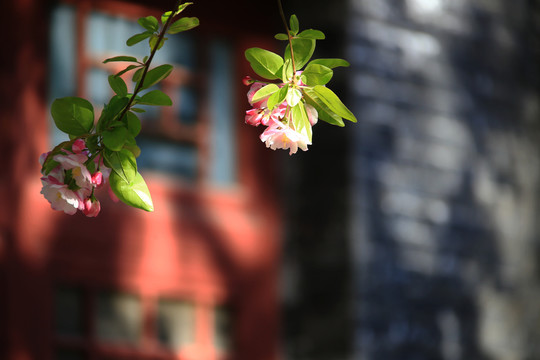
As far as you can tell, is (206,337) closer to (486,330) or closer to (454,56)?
(486,330)

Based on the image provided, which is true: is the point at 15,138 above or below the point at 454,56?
below

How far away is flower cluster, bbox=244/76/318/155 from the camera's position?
1.41 m

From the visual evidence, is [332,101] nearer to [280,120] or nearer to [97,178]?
[280,120]

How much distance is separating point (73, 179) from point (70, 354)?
10.6 ft

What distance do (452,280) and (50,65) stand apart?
2.43 metres

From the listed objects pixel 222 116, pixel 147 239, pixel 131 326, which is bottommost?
pixel 131 326

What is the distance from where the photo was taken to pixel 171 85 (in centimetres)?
500

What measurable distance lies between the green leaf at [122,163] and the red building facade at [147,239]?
3.09 meters

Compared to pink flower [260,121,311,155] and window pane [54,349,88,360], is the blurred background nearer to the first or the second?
window pane [54,349,88,360]

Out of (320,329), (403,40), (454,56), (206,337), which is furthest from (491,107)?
(206,337)

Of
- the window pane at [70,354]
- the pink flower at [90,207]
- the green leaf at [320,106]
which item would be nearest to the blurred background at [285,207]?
the window pane at [70,354]

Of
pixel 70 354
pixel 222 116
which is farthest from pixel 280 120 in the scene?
pixel 222 116

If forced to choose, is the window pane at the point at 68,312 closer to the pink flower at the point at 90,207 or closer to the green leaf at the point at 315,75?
the pink flower at the point at 90,207

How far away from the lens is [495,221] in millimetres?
5512
